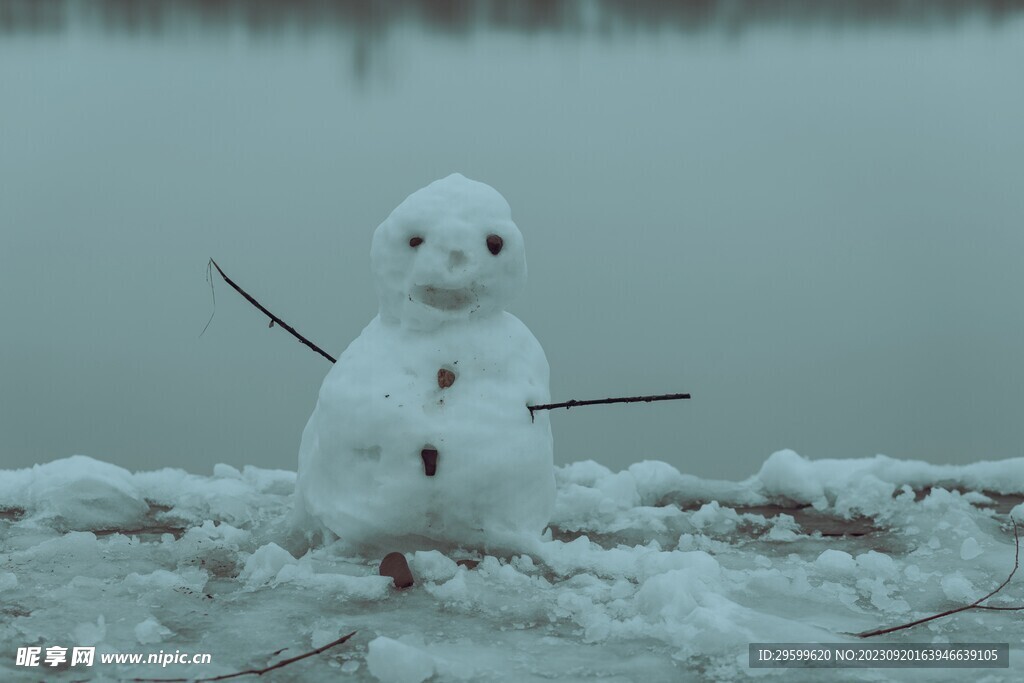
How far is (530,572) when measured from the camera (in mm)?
5203

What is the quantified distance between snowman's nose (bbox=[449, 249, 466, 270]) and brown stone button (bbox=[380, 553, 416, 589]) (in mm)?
1261

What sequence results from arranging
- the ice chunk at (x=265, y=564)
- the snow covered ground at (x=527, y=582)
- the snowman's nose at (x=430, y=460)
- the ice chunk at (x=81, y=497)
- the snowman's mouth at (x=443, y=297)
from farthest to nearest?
the ice chunk at (x=81, y=497), the snowman's mouth at (x=443, y=297), the snowman's nose at (x=430, y=460), the ice chunk at (x=265, y=564), the snow covered ground at (x=527, y=582)

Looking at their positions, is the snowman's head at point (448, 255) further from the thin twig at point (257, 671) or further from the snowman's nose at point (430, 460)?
the thin twig at point (257, 671)

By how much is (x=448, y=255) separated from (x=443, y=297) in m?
0.21

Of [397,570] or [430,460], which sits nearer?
[397,570]

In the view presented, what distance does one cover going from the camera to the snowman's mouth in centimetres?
535

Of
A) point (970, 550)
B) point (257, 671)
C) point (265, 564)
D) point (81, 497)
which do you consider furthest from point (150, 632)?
point (970, 550)

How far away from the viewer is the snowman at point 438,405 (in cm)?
523

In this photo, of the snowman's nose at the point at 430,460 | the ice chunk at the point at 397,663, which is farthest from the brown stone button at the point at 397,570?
the ice chunk at the point at 397,663

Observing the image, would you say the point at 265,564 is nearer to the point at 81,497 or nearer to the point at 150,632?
the point at 150,632

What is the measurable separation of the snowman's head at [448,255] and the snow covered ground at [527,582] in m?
1.11

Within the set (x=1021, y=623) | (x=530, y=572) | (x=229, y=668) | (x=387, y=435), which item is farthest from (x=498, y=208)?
(x=1021, y=623)

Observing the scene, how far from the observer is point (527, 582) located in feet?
16.4

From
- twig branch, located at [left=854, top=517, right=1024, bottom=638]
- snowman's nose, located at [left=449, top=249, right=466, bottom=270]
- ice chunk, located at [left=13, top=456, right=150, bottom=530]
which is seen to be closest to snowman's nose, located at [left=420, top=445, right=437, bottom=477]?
snowman's nose, located at [left=449, top=249, right=466, bottom=270]
